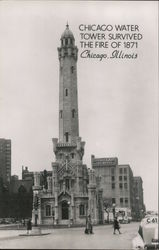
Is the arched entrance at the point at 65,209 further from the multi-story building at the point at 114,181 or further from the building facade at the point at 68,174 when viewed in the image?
the multi-story building at the point at 114,181

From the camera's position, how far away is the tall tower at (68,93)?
7994 cm

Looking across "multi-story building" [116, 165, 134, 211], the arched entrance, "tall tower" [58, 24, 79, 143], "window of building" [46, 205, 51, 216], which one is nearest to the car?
the arched entrance

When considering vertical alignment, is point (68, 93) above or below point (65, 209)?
above

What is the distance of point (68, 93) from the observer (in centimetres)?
8038

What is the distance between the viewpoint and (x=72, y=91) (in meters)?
80.6

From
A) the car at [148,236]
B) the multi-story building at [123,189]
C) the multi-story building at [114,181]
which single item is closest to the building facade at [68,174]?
the car at [148,236]

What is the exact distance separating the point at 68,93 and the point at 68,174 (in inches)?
535

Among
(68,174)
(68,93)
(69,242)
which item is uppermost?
(68,93)

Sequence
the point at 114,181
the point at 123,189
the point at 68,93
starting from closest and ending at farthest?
the point at 68,93, the point at 123,189, the point at 114,181

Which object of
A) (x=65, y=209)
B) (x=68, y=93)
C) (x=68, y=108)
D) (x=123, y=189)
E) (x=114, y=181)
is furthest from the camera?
(x=114, y=181)

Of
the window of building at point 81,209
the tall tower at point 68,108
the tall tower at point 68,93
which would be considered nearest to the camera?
the window of building at point 81,209

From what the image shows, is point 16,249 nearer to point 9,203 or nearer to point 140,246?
point 140,246

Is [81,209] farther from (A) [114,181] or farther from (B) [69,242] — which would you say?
(A) [114,181]

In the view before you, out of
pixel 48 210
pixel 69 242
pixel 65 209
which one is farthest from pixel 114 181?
pixel 69 242
